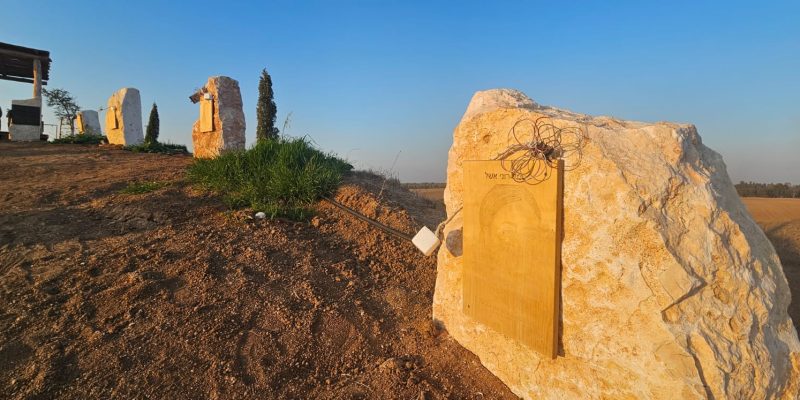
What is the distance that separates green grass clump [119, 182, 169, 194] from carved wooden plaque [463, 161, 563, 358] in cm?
494

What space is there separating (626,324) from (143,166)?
8.34 metres

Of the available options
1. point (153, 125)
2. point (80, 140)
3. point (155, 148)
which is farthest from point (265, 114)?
point (80, 140)

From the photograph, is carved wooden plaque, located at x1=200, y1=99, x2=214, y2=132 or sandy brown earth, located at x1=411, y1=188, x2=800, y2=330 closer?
sandy brown earth, located at x1=411, y1=188, x2=800, y2=330

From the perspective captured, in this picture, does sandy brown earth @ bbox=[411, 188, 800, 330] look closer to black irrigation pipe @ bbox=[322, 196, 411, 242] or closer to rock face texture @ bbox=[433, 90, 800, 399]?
rock face texture @ bbox=[433, 90, 800, 399]

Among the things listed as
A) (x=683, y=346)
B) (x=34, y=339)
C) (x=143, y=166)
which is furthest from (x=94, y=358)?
(x=143, y=166)

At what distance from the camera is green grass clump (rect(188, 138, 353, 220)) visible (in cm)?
526

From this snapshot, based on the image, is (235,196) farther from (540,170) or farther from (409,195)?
(540,170)

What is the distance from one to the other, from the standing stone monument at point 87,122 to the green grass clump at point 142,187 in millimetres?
13007

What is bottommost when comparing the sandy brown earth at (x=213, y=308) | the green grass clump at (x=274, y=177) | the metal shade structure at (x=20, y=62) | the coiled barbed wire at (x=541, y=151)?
the sandy brown earth at (x=213, y=308)

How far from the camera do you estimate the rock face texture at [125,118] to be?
1278 centimetres

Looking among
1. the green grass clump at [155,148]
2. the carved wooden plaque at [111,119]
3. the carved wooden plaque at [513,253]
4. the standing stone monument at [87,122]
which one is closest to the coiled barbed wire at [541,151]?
the carved wooden plaque at [513,253]

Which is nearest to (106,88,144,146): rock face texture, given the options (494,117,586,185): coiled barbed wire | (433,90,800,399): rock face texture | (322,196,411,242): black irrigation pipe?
(322,196,411,242): black irrigation pipe

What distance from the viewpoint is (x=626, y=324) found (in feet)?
6.57

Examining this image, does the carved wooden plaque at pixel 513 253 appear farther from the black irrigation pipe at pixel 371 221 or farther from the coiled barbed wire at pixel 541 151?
the black irrigation pipe at pixel 371 221
